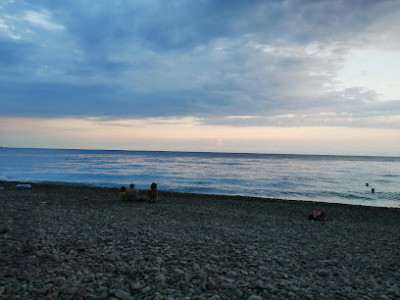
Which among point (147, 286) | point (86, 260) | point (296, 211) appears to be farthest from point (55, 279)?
point (296, 211)

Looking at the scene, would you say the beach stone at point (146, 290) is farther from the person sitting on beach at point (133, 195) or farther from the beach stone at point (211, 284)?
the person sitting on beach at point (133, 195)

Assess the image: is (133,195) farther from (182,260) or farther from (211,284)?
(211,284)

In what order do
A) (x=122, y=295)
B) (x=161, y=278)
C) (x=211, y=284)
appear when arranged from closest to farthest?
(x=122, y=295)
(x=211, y=284)
(x=161, y=278)

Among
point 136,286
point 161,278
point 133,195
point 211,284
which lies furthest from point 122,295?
point 133,195

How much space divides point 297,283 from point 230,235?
15.3ft

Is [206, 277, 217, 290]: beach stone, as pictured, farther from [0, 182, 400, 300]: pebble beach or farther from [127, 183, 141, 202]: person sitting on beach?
[127, 183, 141, 202]: person sitting on beach

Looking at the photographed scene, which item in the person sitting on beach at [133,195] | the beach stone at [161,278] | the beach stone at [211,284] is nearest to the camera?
the beach stone at [211,284]

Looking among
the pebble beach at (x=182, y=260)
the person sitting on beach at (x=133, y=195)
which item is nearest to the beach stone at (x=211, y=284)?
the pebble beach at (x=182, y=260)

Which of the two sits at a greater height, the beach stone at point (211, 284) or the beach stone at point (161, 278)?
the beach stone at point (161, 278)

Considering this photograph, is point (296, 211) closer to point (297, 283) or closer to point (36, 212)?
point (297, 283)

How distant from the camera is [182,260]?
7.22 m

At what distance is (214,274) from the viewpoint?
644 centimetres

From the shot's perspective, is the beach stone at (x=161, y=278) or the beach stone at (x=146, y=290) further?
the beach stone at (x=161, y=278)

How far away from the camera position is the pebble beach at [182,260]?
18.1ft
